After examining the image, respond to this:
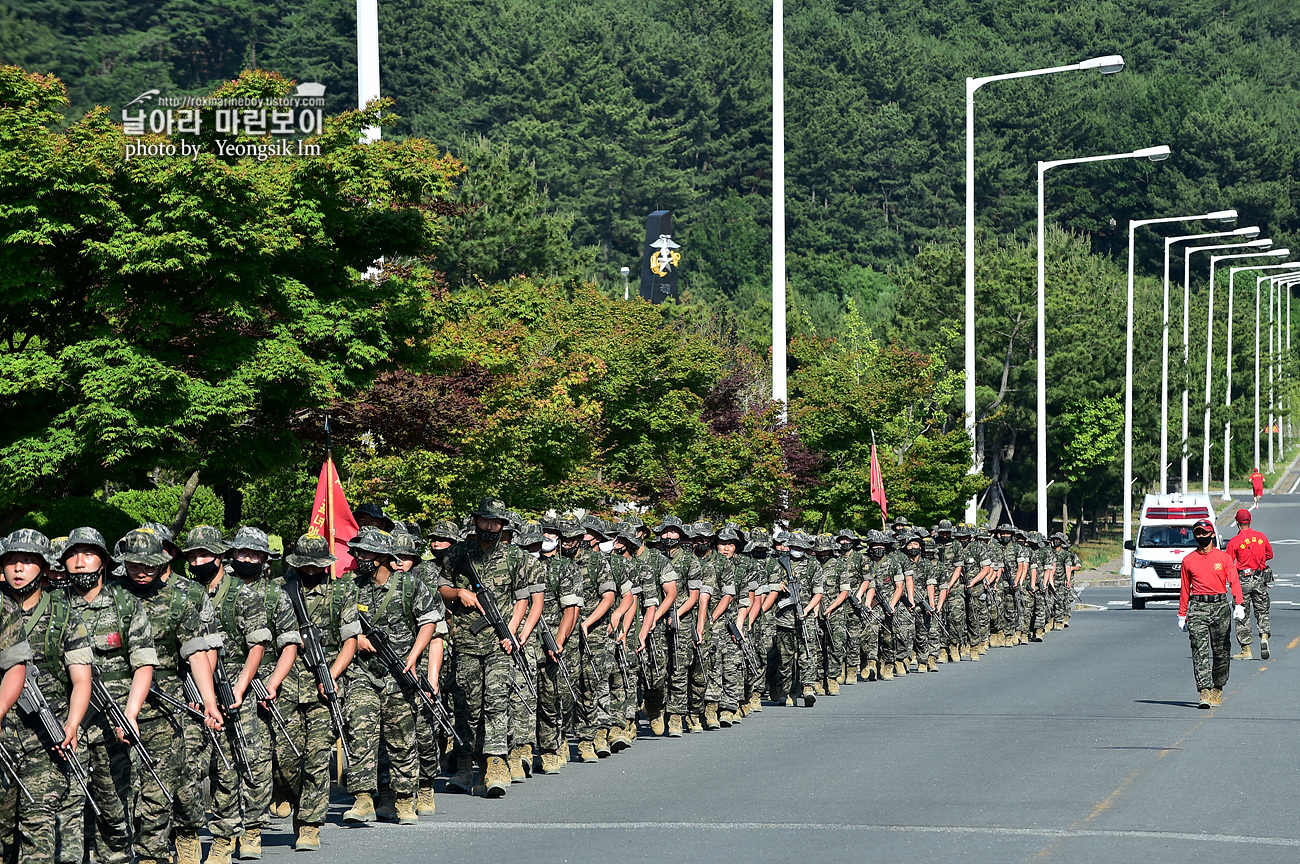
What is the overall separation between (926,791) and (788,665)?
21.8ft

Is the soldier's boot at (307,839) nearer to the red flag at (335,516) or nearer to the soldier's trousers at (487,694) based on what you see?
the soldier's trousers at (487,694)

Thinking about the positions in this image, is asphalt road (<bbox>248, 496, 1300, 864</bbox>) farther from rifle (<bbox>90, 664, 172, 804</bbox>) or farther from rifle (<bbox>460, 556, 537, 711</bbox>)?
rifle (<bbox>90, 664, 172, 804</bbox>)

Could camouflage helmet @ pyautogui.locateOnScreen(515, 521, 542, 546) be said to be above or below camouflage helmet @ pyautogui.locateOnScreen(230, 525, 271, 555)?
below

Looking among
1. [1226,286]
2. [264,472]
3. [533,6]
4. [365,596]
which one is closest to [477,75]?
[533,6]

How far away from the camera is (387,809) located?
39.5ft

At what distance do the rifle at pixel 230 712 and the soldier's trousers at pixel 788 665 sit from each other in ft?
30.8

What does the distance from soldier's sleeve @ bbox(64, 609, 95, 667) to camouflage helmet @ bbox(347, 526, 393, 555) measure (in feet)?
8.57

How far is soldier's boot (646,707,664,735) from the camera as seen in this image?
16.8m

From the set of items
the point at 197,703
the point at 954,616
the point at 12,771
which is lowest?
the point at 954,616

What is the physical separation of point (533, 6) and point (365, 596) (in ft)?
335

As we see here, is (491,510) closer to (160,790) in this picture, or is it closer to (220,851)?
(220,851)

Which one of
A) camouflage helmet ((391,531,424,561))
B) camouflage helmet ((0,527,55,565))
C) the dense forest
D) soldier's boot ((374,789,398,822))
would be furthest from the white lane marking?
the dense forest

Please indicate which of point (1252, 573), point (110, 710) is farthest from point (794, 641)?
point (110, 710)

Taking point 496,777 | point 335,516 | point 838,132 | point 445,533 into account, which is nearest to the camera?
point 496,777
